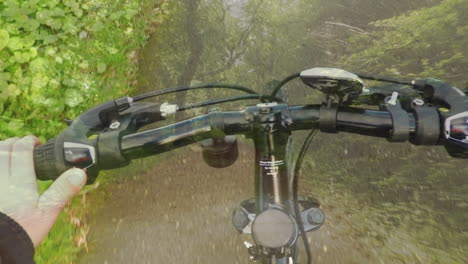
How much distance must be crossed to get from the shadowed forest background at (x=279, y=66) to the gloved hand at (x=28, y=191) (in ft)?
6.16

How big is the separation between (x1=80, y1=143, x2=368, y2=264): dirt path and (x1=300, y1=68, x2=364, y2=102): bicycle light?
216 cm

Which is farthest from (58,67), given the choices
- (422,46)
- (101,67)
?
(422,46)

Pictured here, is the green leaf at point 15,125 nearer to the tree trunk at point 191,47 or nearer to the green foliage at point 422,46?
the tree trunk at point 191,47

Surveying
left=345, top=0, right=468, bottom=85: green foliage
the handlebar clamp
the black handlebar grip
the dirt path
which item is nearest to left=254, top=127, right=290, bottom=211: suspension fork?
the handlebar clamp

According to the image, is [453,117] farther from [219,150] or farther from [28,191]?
[28,191]

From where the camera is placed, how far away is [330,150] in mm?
4562

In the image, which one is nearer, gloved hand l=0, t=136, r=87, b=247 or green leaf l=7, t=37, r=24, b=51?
gloved hand l=0, t=136, r=87, b=247

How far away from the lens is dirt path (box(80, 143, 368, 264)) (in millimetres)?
3162

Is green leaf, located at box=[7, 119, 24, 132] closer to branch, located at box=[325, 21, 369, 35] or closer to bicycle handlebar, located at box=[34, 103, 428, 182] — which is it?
bicycle handlebar, located at box=[34, 103, 428, 182]

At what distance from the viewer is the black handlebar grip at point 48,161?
1225 millimetres

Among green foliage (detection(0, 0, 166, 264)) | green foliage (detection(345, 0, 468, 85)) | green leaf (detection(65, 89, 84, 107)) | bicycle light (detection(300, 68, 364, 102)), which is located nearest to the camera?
bicycle light (detection(300, 68, 364, 102))

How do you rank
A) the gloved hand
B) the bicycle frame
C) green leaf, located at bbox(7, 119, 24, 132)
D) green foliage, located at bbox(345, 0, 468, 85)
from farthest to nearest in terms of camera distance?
green foliage, located at bbox(345, 0, 468, 85) < green leaf, located at bbox(7, 119, 24, 132) < the bicycle frame < the gloved hand

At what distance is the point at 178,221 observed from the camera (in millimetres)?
3674

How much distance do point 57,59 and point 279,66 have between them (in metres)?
2.93
